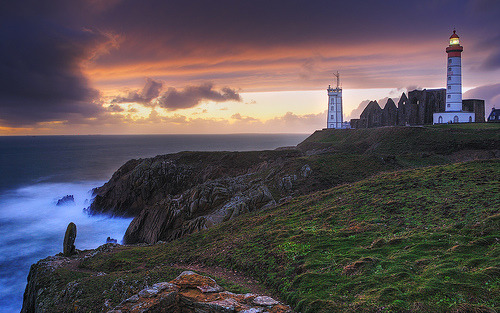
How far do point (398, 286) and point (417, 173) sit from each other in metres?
20.1

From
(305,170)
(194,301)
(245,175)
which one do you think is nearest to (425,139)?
(305,170)

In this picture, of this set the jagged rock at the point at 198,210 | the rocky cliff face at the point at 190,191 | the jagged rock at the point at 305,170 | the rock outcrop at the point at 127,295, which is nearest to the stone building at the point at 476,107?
the rocky cliff face at the point at 190,191

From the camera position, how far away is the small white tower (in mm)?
101875

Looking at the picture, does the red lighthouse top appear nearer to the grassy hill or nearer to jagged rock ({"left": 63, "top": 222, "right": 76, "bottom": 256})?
the grassy hill

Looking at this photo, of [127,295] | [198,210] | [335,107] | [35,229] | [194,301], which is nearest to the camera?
[194,301]

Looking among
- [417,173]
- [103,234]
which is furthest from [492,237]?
[103,234]

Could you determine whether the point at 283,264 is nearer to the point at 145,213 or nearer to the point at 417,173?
the point at 417,173

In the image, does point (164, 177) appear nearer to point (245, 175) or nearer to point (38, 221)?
point (245, 175)

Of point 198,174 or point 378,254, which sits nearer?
point 378,254

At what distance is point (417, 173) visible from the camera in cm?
2730

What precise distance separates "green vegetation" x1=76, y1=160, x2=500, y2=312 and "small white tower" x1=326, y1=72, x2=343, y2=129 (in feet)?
259

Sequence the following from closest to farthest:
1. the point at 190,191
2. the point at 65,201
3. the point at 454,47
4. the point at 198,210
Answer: the point at 198,210
the point at 190,191
the point at 65,201
the point at 454,47

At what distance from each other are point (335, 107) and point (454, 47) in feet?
134

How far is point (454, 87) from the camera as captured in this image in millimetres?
71188
